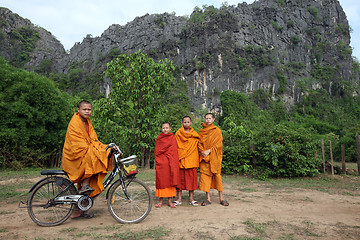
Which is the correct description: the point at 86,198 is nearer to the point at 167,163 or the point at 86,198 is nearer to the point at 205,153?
the point at 167,163

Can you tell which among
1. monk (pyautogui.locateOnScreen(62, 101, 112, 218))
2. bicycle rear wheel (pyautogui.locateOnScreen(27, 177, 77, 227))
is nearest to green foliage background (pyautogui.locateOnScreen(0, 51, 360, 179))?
monk (pyautogui.locateOnScreen(62, 101, 112, 218))

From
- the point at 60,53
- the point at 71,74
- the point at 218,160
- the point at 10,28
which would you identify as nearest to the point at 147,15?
the point at 71,74


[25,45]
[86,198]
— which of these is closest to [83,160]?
[86,198]

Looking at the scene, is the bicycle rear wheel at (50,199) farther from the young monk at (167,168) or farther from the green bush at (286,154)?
the green bush at (286,154)

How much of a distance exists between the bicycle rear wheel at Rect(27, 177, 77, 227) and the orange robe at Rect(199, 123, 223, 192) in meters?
2.41

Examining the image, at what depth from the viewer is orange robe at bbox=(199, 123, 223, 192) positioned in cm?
445

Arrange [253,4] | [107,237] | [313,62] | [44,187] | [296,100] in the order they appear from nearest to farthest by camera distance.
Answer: [107,237] → [44,187] → [296,100] → [313,62] → [253,4]

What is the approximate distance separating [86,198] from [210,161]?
235cm

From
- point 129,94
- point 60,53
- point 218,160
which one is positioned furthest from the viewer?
point 60,53

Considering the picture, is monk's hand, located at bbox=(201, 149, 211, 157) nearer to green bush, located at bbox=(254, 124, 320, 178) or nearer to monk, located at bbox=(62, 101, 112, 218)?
monk, located at bbox=(62, 101, 112, 218)

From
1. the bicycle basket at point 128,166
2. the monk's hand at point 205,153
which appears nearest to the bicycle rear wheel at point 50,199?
the bicycle basket at point 128,166

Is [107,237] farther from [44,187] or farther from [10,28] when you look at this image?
[10,28]

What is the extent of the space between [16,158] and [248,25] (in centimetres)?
5445

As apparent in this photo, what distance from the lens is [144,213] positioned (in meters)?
3.37
